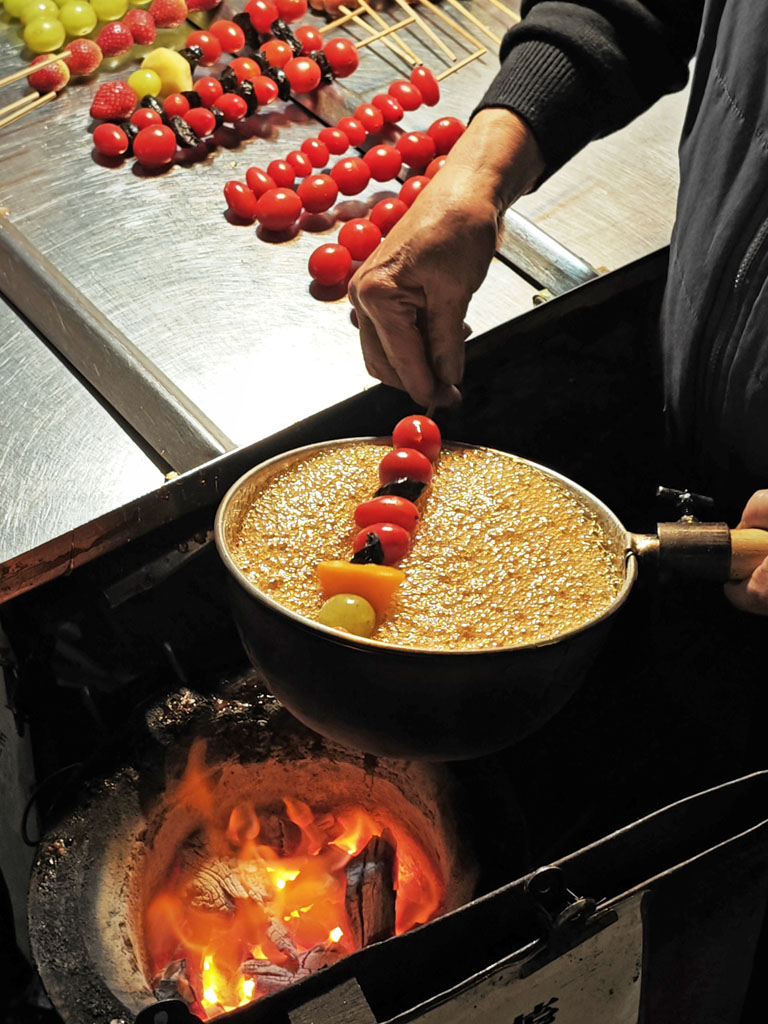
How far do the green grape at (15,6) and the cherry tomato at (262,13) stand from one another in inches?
24.2

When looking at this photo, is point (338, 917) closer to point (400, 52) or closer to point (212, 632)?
point (212, 632)

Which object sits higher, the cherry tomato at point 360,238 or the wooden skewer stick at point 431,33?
the wooden skewer stick at point 431,33

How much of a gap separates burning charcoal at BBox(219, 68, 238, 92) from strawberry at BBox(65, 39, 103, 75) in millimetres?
353

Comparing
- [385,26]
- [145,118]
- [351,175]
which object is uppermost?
[145,118]

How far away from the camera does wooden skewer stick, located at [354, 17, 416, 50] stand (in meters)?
2.93

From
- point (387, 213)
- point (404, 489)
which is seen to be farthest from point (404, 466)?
point (387, 213)

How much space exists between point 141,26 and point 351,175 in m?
0.85

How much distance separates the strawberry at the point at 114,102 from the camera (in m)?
2.67

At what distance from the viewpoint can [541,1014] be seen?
1467 mm

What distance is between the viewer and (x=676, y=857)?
4.86 ft

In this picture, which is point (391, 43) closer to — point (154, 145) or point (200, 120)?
point (200, 120)

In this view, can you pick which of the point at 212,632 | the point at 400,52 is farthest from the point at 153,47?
the point at 212,632

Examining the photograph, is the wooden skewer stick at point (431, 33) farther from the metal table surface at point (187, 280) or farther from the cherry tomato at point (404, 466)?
the cherry tomato at point (404, 466)

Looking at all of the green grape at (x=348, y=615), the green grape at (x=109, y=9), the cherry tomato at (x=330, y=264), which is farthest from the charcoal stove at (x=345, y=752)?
the green grape at (x=109, y=9)
